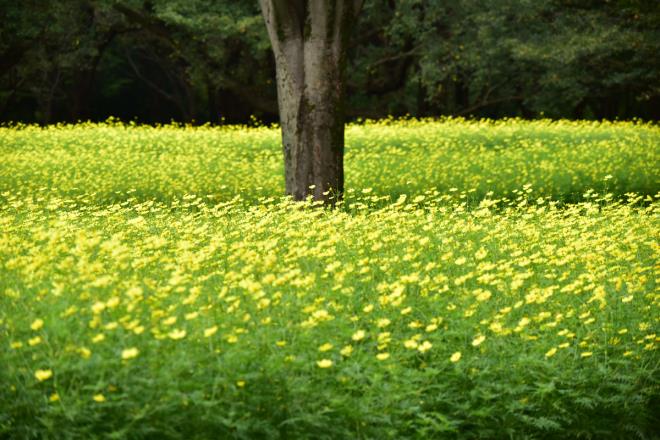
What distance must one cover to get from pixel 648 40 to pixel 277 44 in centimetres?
1679

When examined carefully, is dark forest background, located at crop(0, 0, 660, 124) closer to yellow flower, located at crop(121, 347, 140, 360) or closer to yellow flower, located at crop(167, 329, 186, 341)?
yellow flower, located at crop(167, 329, 186, 341)

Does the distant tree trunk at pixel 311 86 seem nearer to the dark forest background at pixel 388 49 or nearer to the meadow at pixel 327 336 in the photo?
the meadow at pixel 327 336

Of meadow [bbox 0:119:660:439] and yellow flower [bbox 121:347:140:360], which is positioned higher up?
yellow flower [bbox 121:347:140:360]

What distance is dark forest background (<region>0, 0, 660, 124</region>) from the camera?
25438 millimetres

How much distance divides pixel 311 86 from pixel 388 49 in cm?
2073

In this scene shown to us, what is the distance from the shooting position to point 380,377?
15.6 ft

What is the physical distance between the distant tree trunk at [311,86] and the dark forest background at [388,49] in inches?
458

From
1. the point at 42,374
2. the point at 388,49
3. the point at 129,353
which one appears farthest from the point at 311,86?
the point at 388,49

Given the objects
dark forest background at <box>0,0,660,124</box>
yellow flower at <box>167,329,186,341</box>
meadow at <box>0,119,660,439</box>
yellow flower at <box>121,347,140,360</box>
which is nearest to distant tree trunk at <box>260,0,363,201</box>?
meadow at <box>0,119,660,439</box>

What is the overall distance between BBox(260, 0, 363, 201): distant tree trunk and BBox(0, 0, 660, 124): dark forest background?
11.6 meters

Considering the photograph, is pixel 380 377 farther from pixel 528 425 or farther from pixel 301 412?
pixel 528 425

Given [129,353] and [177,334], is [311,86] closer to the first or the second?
[177,334]

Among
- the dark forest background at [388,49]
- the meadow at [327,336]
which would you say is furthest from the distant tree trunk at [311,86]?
the dark forest background at [388,49]

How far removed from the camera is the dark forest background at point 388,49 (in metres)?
25.4
